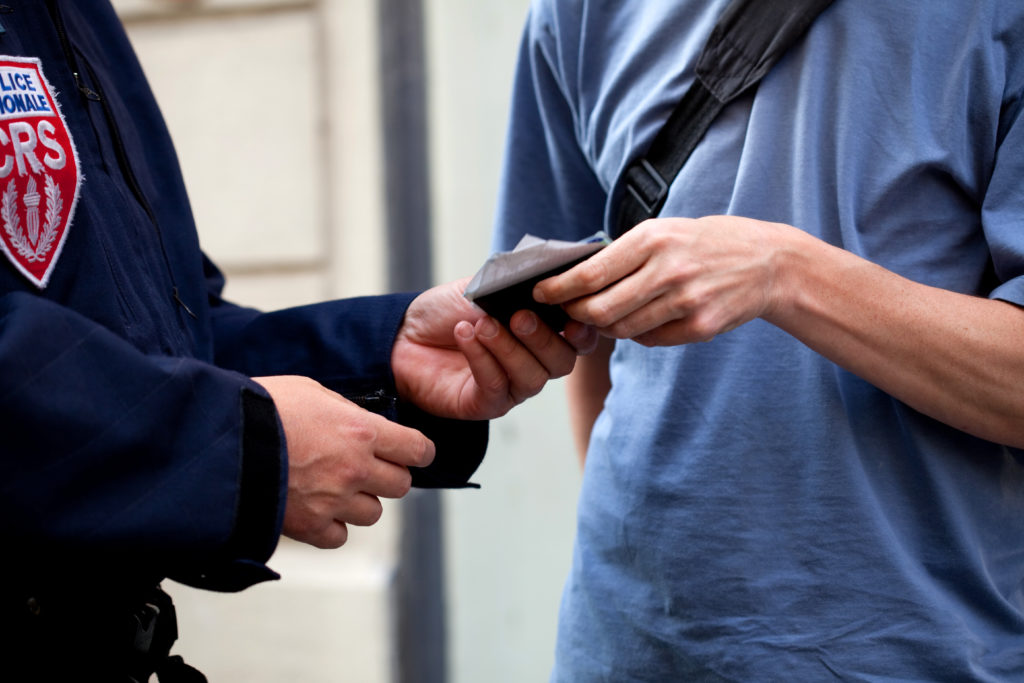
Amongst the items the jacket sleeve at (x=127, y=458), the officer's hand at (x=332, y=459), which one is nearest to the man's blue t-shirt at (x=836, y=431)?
the officer's hand at (x=332, y=459)

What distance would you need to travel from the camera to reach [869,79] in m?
1.19

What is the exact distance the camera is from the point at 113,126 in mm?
1175

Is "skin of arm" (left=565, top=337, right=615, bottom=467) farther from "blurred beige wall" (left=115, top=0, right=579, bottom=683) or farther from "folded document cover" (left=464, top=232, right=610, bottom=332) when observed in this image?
"blurred beige wall" (left=115, top=0, right=579, bottom=683)

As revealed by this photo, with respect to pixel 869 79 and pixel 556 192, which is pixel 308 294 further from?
pixel 869 79

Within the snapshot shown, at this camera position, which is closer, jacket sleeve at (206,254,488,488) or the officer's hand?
the officer's hand

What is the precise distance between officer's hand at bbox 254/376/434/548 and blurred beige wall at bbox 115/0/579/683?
1900 millimetres

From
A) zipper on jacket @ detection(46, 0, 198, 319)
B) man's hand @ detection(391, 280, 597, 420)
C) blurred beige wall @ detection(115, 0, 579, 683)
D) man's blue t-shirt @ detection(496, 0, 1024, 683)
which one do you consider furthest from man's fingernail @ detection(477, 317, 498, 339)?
blurred beige wall @ detection(115, 0, 579, 683)

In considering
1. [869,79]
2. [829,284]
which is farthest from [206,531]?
[869,79]

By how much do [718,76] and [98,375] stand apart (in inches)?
35.9

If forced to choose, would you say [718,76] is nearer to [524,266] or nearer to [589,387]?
[524,266]

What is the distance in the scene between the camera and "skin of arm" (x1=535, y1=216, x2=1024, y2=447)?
3.49ft

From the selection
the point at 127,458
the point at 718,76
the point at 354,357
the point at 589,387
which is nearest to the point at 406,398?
the point at 354,357

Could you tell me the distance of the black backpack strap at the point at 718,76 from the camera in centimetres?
122

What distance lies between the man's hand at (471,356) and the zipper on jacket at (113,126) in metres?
0.34
